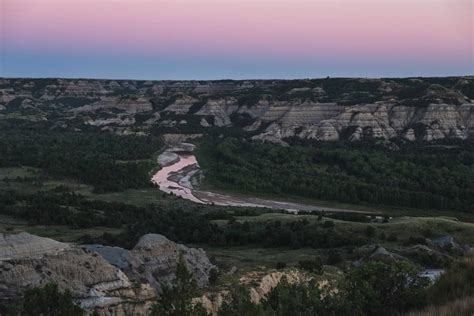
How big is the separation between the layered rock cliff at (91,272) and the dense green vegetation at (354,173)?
49.0 m

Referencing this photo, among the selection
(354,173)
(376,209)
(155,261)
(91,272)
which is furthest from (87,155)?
(91,272)

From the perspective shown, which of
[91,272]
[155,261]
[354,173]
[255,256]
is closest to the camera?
[91,272]

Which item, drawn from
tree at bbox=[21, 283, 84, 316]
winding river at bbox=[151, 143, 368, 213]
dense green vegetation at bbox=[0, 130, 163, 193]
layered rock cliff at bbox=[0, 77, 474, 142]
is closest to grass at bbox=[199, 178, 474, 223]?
winding river at bbox=[151, 143, 368, 213]

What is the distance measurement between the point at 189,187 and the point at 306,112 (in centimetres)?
6410

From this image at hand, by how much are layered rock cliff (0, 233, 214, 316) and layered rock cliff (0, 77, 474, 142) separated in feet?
325

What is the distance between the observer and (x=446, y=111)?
126312mm

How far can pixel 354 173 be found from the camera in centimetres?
9300

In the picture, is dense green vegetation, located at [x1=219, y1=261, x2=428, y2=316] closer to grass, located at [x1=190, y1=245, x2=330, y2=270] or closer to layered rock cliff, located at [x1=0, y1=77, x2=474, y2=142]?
grass, located at [x1=190, y1=245, x2=330, y2=270]

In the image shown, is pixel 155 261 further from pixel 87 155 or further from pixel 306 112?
pixel 306 112

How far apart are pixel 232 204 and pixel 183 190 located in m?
12.4

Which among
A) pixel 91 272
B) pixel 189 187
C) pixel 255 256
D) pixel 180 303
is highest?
pixel 180 303

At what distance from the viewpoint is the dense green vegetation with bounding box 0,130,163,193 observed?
281 feet

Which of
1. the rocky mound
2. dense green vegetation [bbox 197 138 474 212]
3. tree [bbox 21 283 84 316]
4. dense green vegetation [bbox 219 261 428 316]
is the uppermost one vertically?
dense green vegetation [bbox 219 261 428 316]

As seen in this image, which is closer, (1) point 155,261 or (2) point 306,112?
(1) point 155,261
